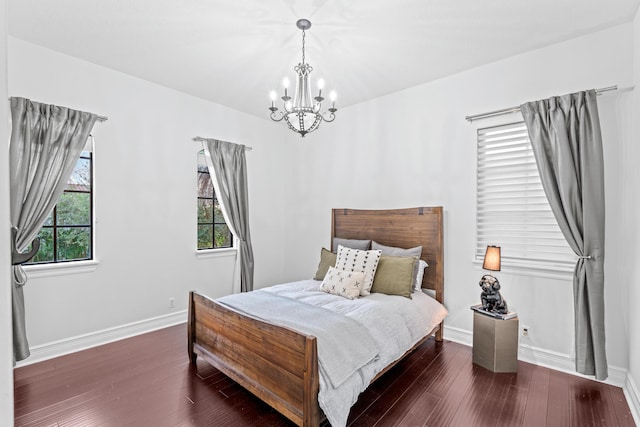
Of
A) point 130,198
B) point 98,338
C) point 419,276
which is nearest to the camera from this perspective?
point 98,338

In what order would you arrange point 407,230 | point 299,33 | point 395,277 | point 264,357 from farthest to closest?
point 407,230
point 395,277
point 299,33
point 264,357

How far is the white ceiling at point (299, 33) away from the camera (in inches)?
93.3

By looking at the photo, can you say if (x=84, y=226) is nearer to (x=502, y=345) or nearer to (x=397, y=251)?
(x=397, y=251)

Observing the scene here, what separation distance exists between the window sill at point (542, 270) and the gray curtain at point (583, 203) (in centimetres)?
20

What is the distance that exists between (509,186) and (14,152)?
445 centimetres

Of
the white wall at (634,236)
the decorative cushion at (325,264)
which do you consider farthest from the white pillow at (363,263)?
the white wall at (634,236)

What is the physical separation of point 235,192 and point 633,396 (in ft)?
14.2

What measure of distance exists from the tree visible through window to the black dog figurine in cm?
391

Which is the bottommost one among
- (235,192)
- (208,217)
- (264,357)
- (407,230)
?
(264,357)

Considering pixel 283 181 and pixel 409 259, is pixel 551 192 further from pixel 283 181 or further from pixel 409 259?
pixel 283 181

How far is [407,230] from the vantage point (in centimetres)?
373

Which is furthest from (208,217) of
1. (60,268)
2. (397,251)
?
(397,251)

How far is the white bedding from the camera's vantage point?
196 cm

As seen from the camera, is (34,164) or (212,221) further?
(212,221)
